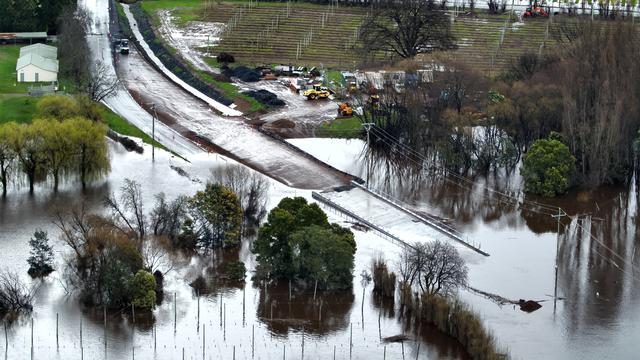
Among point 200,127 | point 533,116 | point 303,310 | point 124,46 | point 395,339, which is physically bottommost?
point 395,339

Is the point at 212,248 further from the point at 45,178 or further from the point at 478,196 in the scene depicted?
the point at 478,196

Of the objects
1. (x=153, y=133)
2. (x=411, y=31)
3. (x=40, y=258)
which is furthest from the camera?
(x=411, y=31)

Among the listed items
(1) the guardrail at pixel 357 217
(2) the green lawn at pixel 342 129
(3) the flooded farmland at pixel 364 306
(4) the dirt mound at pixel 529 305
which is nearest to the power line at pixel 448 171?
(3) the flooded farmland at pixel 364 306

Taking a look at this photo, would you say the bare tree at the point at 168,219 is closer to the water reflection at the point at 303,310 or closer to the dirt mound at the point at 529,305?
the water reflection at the point at 303,310

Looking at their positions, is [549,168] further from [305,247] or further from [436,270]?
[305,247]

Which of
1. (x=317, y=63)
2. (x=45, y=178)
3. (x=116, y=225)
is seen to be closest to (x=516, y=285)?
(x=116, y=225)

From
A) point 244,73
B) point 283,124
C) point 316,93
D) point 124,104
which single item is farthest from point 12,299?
point 244,73
